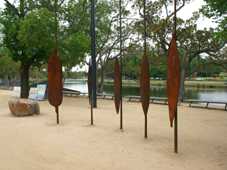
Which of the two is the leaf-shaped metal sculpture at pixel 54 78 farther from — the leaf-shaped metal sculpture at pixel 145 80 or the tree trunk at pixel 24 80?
the tree trunk at pixel 24 80

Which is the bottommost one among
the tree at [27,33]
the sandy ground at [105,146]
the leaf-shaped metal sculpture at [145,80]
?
the sandy ground at [105,146]

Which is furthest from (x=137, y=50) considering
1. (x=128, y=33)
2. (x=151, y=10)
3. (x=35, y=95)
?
(x=35, y=95)

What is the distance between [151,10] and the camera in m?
15.0

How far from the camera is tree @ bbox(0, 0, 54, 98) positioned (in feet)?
38.8

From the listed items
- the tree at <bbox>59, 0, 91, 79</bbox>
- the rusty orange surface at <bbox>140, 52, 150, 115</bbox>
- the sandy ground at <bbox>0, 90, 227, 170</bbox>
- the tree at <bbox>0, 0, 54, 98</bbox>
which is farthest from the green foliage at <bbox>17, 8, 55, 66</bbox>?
the rusty orange surface at <bbox>140, 52, 150, 115</bbox>

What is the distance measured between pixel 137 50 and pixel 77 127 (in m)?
13.5

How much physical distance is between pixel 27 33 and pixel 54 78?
21.2ft

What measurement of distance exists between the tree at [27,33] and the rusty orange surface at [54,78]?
5.98 m

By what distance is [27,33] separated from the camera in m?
11.7

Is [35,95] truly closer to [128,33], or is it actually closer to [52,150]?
[128,33]

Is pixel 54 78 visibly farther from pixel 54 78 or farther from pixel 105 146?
pixel 105 146

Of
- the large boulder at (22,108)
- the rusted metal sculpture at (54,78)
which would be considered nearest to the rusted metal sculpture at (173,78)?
the rusted metal sculpture at (54,78)

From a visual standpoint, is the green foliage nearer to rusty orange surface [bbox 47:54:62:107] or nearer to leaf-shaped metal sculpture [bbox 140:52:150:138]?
rusty orange surface [bbox 47:54:62:107]

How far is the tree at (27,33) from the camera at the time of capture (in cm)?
1183
